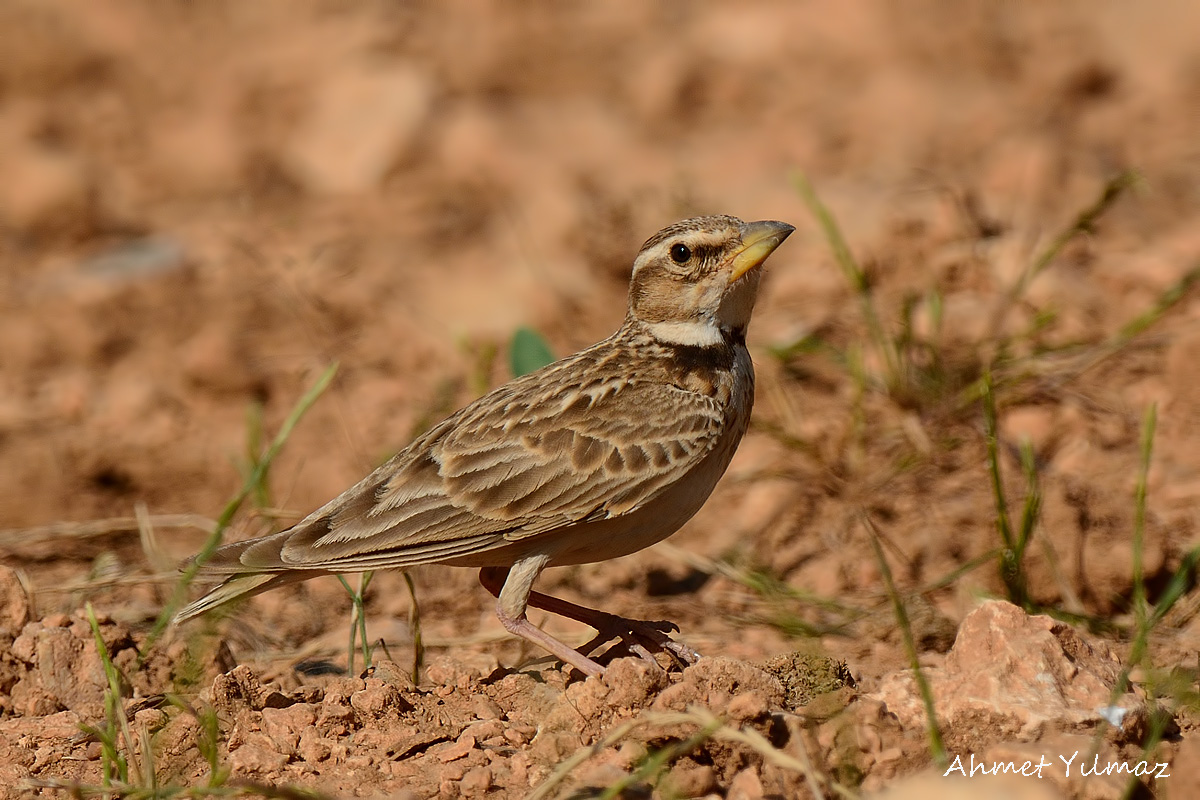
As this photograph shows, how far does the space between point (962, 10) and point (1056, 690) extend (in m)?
9.26

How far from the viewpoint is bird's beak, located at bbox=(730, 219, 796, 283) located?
18.2 feet

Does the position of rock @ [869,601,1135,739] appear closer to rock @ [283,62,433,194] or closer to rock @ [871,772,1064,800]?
rock @ [871,772,1064,800]

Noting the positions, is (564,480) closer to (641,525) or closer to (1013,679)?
(641,525)

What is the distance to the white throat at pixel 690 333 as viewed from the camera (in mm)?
5711

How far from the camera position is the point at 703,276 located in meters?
5.68

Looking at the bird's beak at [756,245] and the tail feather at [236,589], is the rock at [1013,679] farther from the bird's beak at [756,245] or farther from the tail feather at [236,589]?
the tail feather at [236,589]

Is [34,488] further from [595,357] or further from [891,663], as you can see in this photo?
[891,663]

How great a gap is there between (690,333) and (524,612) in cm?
140

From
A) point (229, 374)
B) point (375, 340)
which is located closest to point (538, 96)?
point (375, 340)

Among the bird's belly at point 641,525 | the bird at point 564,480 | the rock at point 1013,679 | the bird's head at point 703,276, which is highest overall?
the bird's head at point 703,276

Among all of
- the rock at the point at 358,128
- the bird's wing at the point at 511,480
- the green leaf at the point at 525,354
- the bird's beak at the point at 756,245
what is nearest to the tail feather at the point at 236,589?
the bird's wing at the point at 511,480

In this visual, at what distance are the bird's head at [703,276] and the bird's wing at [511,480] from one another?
1.34ft

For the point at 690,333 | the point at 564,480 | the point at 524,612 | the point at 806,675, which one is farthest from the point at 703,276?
the point at 806,675

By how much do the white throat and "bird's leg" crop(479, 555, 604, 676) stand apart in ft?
3.69
